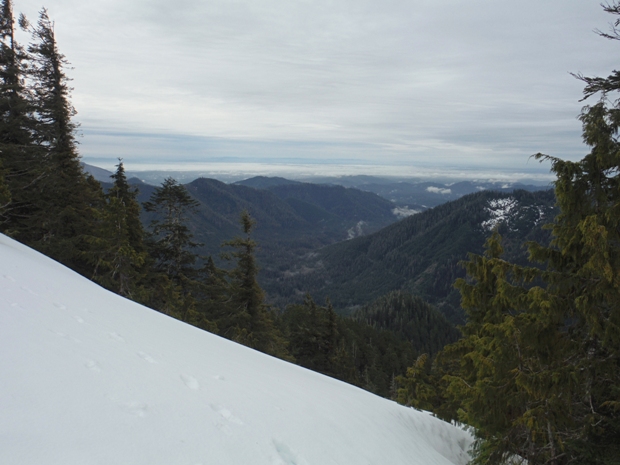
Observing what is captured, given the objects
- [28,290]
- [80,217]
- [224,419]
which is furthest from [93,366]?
[80,217]

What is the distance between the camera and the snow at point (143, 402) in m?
2.83

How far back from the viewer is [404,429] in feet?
24.9

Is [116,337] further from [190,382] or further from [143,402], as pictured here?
[143,402]

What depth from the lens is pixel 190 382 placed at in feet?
15.5

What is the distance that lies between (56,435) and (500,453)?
8167 mm

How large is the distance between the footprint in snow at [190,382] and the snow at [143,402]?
0.10ft

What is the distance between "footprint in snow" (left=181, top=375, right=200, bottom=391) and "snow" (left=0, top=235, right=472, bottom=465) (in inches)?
1.2

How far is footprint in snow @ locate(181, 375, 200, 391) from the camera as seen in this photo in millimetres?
4598

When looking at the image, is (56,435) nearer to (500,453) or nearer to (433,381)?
(500,453)

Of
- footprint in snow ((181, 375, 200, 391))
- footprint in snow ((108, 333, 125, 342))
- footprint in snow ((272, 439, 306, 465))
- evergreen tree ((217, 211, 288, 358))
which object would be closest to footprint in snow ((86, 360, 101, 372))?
footprint in snow ((181, 375, 200, 391))

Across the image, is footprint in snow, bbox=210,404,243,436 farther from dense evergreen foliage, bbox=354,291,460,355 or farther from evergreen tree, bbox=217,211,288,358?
dense evergreen foliage, bbox=354,291,460,355

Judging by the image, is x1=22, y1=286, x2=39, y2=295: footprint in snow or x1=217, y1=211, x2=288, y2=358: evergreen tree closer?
x1=22, y1=286, x2=39, y2=295: footprint in snow

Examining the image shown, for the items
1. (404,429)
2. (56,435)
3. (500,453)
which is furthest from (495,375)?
(56,435)

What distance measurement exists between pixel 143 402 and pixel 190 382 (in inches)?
42.8
